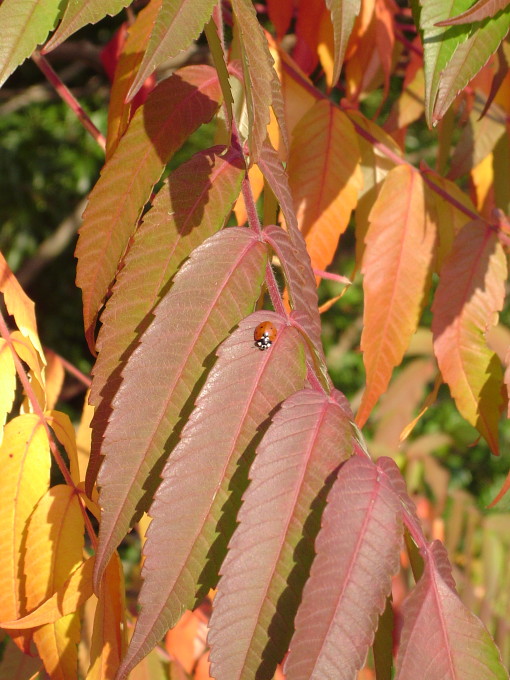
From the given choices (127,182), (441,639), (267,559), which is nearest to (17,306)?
(127,182)

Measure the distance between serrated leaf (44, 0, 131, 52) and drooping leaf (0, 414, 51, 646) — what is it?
14.2 inches

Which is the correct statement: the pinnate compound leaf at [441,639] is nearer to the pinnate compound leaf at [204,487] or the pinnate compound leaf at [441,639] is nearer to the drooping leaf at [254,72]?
the pinnate compound leaf at [204,487]

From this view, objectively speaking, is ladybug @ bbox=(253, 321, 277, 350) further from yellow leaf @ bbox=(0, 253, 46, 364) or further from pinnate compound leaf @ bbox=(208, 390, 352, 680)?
yellow leaf @ bbox=(0, 253, 46, 364)

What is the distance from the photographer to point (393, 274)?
96cm

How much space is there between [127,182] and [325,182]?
1.14 ft

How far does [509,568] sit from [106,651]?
1544 millimetres

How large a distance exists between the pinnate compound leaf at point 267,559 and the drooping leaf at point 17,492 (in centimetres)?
27

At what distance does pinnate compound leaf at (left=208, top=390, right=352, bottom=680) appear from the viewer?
536 millimetres

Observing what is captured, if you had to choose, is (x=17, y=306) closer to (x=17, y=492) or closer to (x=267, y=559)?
(x=17, y=492)

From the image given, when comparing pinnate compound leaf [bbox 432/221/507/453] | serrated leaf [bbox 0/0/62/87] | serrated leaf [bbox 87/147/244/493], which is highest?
serrated leaf [bbox 0/0/62/87]

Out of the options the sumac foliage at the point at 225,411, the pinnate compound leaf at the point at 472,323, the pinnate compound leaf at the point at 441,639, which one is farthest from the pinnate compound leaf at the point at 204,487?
the pinnate compound leaf at the point at 472,323

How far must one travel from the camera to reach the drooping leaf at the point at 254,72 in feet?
1.90

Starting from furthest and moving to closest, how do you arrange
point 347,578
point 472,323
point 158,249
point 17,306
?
point 472,323 < point 17,306 < point 158,249 < point 347,578

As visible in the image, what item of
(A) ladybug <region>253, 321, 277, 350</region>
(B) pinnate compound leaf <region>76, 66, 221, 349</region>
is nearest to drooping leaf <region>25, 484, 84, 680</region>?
(B) pinnate compound leaf <region>76, 66, 221, 349</region>
